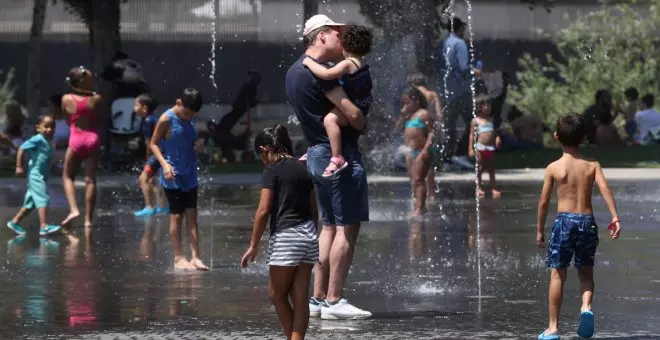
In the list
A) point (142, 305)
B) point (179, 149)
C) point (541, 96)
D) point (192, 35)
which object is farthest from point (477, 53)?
point (142, 305)

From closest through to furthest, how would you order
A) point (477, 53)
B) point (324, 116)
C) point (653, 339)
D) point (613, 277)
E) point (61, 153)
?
point (653, 339) < point (324, 116) < point (613, 277) < point (61, 153) < point (477, 53)

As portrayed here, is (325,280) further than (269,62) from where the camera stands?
No

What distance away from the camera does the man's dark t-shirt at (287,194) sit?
873cm

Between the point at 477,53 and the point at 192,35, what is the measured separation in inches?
233

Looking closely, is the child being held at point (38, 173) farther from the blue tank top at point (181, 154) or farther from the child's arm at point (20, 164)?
the blue tank top at point (181, 154)

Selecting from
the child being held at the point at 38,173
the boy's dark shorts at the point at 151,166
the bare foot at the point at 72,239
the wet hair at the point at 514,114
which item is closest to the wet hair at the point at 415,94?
the boy's dark shorts at the point at 151,166

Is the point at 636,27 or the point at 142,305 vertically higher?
the point at 636,27

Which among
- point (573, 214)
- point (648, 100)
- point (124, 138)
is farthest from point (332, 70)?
point (648, 100)

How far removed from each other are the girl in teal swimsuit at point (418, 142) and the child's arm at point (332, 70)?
7.12 meters

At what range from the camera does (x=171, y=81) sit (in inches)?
1316

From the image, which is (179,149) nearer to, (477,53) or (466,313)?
(466,313)

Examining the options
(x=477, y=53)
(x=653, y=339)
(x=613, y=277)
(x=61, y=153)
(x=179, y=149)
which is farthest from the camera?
(x=477, y=53)

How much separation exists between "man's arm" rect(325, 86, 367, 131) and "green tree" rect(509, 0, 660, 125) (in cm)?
2134

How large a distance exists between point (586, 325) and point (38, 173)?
8522mm
